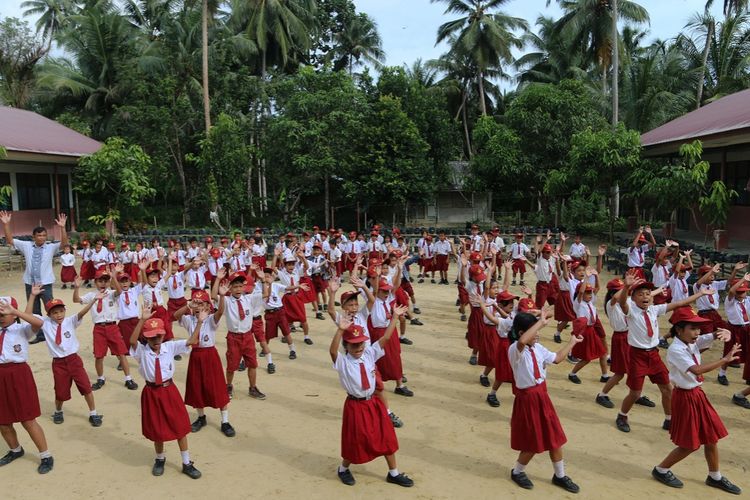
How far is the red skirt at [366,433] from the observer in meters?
4.80

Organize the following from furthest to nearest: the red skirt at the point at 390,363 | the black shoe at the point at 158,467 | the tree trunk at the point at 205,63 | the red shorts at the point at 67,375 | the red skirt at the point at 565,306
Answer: the tree trunk at the point at 205,63
the red skirt at the point at 565,306
the red skirt at the point at 390,363
the red shorts at the point at 67,375
the black shoe at the point at 158,467

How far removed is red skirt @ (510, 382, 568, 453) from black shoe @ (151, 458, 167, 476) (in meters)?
3.19

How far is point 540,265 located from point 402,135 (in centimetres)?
1326

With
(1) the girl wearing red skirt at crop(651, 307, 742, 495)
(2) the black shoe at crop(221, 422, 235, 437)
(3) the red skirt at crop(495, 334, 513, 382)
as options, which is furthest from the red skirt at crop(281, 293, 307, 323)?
(1) the girl wearing red skirt at crop(651, 307, 742, 495)

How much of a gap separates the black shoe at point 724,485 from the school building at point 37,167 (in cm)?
1970

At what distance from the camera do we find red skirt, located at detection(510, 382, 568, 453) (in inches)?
187

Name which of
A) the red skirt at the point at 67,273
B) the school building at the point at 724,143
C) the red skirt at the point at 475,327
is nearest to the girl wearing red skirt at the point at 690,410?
the red skirt at the point at 475,327

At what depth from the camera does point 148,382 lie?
5234 mm

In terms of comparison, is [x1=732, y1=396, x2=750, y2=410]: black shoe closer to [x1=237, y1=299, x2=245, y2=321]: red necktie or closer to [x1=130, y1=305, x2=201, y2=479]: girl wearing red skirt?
[x1=237, y1=299, x2=245, y2=321]: red necktie

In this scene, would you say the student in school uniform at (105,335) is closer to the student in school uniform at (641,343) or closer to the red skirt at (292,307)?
the red skirt at (292,307)

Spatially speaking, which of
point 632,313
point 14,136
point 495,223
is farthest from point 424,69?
point 632,313

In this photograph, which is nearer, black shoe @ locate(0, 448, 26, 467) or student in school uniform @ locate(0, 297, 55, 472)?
student in school uniform @ locate(0, 297, 55, 472)

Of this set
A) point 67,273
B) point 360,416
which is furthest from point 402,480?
point 67,273

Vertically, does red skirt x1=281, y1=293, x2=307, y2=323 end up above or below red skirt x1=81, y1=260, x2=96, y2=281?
below
